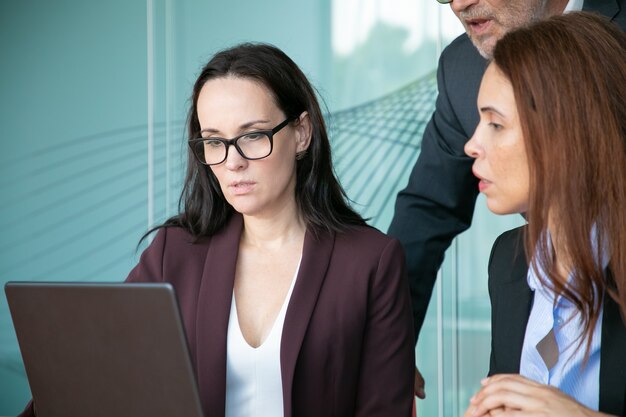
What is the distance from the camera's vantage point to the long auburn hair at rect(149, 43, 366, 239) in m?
2.10

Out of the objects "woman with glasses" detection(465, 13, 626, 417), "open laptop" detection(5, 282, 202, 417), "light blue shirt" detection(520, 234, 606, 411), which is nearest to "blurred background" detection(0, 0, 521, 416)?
"light blue shirt" detection(520, 234, 606, 411)

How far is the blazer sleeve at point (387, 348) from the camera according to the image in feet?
6.52

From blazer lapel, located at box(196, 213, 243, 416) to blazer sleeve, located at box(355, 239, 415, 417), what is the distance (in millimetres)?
325

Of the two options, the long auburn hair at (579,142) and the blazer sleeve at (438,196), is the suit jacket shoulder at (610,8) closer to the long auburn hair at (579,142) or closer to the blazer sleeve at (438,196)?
the blazer sleeve at (438,196)

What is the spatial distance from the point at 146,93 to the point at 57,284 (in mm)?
2986

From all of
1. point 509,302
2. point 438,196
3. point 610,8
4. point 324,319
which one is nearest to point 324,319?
point 324,319

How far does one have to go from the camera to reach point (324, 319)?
6.51ft

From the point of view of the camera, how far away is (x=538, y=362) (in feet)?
5.57

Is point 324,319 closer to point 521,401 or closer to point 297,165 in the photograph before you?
point 297,165

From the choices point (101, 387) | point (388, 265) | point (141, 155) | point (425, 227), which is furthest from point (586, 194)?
point (141, 155)

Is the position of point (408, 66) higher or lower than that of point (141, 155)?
higher

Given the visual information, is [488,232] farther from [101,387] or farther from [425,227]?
[101,387]

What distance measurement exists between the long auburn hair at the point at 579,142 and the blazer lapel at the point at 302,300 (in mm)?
590

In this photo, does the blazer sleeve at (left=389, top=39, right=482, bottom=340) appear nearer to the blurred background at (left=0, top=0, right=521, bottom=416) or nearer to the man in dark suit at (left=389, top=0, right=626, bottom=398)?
the man in dark suit at (left=389, top=0, right=626, bottom=398)
